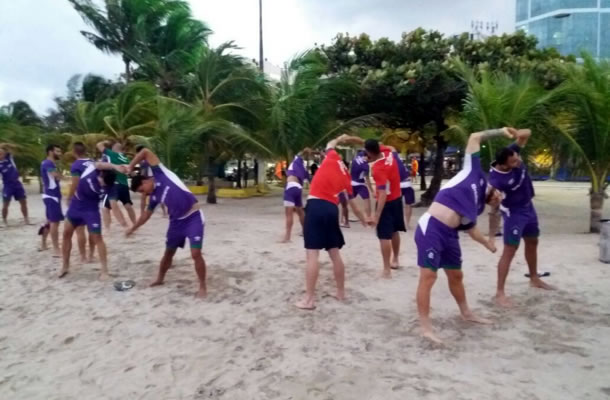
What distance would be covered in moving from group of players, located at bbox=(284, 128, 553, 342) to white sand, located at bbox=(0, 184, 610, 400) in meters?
0.34

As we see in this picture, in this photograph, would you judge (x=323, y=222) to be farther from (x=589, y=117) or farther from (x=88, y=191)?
(x=589, y=117)

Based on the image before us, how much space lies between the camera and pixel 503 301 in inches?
210

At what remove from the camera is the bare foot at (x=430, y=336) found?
4.34 metres

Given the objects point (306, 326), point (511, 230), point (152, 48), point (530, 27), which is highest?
point (530, 27)

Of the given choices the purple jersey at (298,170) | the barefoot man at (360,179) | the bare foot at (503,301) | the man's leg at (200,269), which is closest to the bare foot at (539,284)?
the bare foot at (503,301)

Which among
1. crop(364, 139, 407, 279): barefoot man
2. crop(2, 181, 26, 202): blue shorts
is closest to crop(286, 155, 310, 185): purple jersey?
crop(364, 139, 407, 279): barefoot man

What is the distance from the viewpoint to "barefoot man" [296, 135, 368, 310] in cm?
531

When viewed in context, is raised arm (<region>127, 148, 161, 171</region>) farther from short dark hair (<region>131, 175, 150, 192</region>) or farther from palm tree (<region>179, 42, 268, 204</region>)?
palm tree (<region>179, 42, 268, 204</region>)

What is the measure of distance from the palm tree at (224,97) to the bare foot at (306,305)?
980cm

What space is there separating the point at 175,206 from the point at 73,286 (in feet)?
5.61

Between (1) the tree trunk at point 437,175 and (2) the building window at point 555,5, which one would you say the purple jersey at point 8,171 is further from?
(2) the building window at point 555,5

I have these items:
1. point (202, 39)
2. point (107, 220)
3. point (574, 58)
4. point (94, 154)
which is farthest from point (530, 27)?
point (107, 220)

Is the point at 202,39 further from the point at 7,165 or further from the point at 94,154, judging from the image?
the point at 7,165

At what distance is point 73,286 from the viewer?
6.20 m
